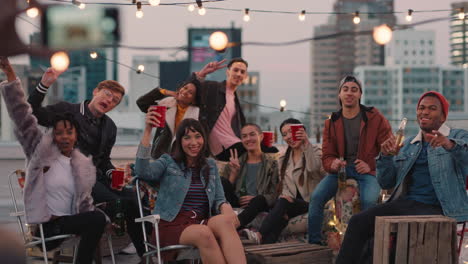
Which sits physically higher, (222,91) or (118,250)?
(222,91)

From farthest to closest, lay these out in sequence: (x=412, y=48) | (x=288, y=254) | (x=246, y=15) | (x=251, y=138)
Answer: (x=412, y=48) → (x=246, y=15) → (x=251, y=138) → (x=288, y=254)

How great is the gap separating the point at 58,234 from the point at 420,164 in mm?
2020

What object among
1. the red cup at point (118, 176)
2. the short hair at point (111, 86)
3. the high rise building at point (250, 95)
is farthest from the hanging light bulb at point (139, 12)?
the high rise building at point (250, 95)

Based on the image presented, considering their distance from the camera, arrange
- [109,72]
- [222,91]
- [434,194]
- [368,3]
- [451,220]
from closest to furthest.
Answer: [451,220] → [434,194] → [222,91] → [109,72] → [368,3]

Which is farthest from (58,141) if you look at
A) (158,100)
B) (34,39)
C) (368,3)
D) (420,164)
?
(368,3)

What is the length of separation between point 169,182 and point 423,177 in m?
1.39

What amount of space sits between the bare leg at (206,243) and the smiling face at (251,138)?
4.33 ft

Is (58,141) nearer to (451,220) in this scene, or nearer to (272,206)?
(272,206)

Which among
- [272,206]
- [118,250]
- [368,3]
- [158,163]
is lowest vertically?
[118,250]

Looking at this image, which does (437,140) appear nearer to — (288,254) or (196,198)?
(288,254)

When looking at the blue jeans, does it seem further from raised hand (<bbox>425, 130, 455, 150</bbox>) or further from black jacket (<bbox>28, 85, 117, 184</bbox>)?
black jacket (<bbox>28, 85, 117, 184</bbox>)

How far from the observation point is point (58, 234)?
3.70m

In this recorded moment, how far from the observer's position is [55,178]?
12.3 ft

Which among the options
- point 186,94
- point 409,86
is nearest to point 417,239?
point 186,94
